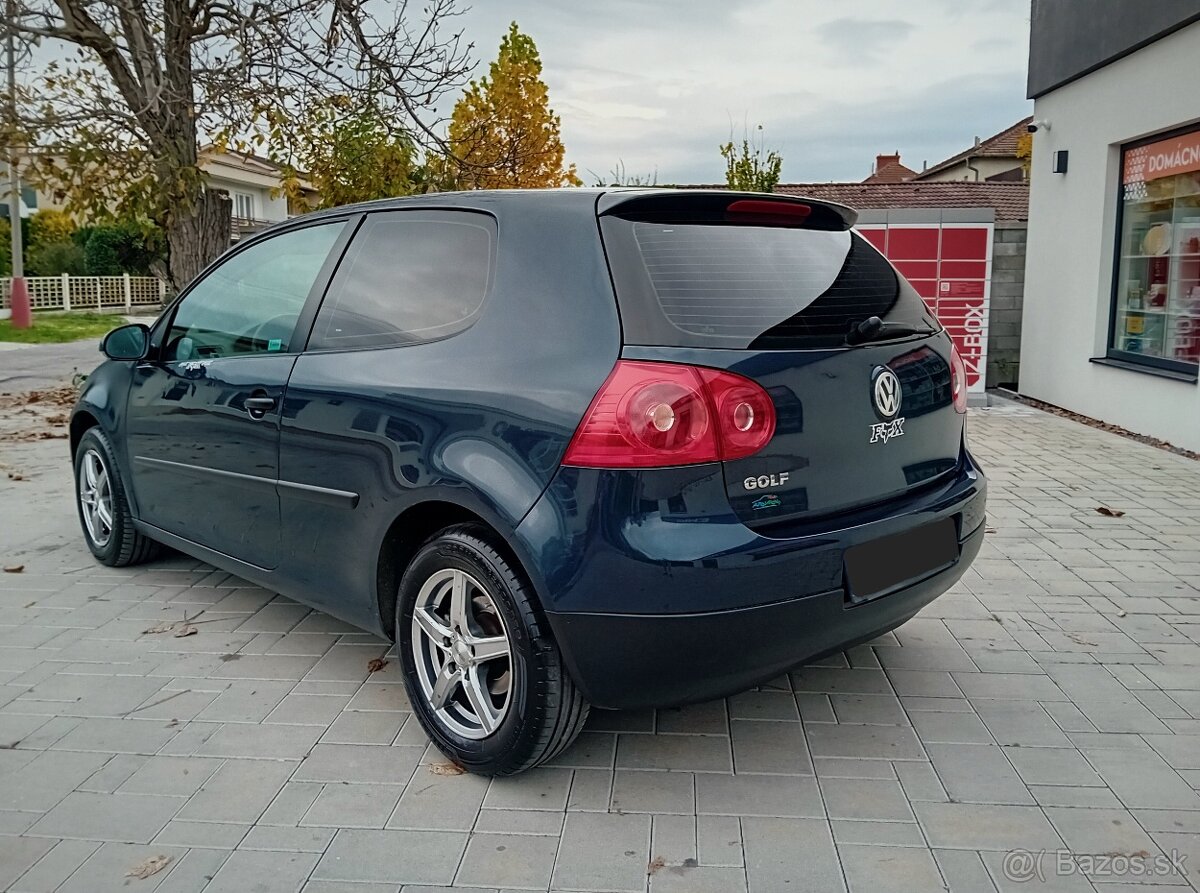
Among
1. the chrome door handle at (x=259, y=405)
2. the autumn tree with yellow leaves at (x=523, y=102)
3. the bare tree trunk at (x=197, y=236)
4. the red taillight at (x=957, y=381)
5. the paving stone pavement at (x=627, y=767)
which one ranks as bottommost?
the paving stone pavement at (x=627, y=767)

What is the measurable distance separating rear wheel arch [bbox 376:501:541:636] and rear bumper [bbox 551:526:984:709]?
1.20ft

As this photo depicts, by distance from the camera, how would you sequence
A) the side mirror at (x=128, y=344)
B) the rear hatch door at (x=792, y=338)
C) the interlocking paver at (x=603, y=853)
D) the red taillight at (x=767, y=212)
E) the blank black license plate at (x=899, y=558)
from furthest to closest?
the side mirror at (x=128, y=344), the red taillight at (x=767, y=212), the blank black license plate at (x=899, y=558), the rear hatch door at (x=792, y=338), the interlocking paver at (x=603, y=853)

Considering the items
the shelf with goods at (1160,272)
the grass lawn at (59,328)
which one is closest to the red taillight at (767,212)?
the shelf with goods at (1160,272)

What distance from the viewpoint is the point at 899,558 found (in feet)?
10.2

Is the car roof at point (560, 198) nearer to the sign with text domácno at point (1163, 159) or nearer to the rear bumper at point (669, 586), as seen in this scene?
the rear bumper at point (669, 586)

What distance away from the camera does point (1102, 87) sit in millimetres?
10188

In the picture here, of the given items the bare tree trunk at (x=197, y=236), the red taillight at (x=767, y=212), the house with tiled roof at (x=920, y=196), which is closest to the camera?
the red taillight at (x=767, y=212)

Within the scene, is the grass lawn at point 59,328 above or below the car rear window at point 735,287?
below

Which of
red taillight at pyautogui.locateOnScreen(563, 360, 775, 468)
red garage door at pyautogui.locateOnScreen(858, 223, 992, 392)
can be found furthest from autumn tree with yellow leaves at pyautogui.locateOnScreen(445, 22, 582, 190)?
red taillight at pyautogui.locateOnScreen(563, 360, 775, 468)

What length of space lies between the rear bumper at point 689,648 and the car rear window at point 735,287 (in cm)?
73

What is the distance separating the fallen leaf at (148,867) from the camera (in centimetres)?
262

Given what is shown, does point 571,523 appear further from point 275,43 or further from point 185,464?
point 275,43

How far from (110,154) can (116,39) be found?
1.78 metres

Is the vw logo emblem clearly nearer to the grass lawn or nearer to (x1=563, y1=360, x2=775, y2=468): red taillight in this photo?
(x1=563, y1=360, x2=775, y2=468): red taillight
